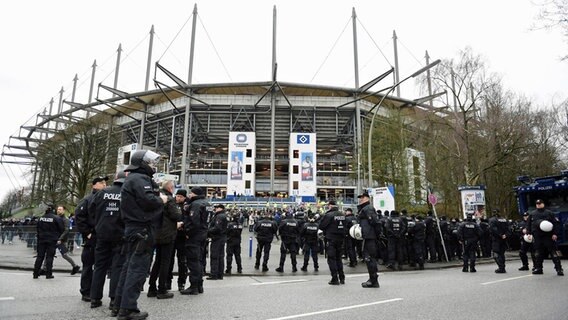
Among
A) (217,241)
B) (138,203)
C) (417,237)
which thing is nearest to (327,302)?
(138,203)

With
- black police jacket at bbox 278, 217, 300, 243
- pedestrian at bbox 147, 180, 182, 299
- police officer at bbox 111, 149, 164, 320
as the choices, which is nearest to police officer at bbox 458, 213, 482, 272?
black police jacket at bbox 278, 217, 300, 243

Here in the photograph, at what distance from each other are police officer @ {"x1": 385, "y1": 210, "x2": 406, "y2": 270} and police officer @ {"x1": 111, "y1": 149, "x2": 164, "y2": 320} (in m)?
8.76

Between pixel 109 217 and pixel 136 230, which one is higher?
pixel 109 217

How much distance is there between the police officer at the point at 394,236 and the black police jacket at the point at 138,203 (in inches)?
348

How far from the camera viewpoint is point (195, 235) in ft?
20.9

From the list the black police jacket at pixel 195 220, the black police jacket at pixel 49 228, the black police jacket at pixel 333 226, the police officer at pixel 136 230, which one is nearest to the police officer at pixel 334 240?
the black police jacket at pixel 333 226

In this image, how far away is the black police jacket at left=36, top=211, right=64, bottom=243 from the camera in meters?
8.39

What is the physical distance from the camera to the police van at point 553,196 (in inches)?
507

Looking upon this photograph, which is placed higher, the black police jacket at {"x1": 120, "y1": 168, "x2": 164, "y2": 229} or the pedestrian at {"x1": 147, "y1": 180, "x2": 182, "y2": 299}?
the black police jacket at {"x1": 120, "y1": 168, "x2": 164, "y2": 229}

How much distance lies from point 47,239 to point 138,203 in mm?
5746

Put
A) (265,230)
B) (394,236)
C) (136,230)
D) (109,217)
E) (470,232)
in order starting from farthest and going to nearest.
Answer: (394,236)
(265,230)
(470,232)
(109,217)
(136,230)

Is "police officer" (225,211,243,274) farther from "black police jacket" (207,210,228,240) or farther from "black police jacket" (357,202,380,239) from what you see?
"black police jacket" (357,202,380,239)

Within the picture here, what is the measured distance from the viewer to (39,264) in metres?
8.23

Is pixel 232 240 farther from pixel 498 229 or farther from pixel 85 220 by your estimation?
pixel 498 229
